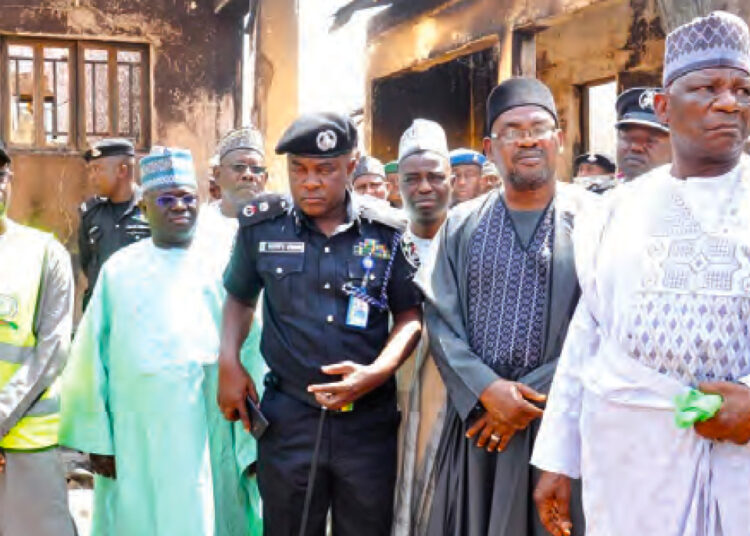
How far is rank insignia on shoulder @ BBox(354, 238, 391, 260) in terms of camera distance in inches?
145

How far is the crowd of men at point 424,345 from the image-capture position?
2.51m

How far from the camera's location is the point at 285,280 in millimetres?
3660

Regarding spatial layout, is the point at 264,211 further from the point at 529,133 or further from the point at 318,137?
the point at 529,133

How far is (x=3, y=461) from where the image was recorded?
406 cm

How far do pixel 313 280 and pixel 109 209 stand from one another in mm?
3872

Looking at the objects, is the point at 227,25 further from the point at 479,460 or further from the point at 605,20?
the point at 479,460

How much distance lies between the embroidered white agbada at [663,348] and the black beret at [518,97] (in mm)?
838

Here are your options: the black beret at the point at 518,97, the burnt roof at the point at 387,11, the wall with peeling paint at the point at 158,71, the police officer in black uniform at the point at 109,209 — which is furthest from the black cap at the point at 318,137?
the wall with peeling paint at the point at 158,71

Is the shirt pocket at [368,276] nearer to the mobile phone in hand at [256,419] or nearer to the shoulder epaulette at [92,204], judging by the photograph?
the mobile phone in hand at [256,419]

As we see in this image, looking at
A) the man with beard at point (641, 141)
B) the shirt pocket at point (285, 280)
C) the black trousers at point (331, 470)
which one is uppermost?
the man with beard at point (641, 141)

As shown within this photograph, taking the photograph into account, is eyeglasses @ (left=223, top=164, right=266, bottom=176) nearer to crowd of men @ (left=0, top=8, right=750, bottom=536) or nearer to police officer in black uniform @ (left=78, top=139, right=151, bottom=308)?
police officer in black uniform @ (left=78, top=139, right=151, bottom=308)

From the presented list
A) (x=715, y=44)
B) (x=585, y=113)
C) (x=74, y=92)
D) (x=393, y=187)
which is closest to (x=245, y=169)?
(x=393, y=187)

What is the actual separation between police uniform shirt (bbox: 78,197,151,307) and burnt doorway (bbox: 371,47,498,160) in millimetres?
6183

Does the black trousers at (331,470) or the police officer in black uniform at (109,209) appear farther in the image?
the police officer in black uniform at (109,209)
